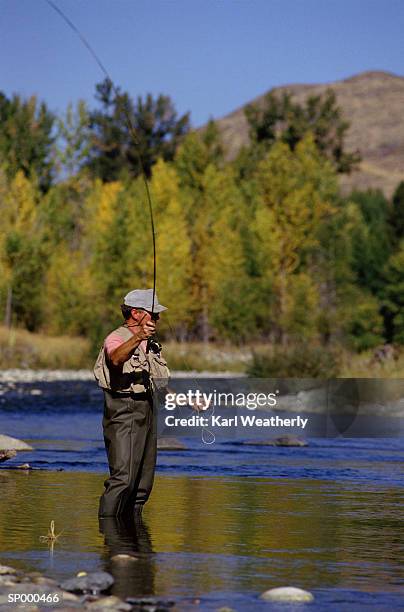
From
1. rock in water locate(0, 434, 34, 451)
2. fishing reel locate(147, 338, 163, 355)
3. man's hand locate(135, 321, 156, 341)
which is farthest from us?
rock in water locate(0, 434, 34, 451)

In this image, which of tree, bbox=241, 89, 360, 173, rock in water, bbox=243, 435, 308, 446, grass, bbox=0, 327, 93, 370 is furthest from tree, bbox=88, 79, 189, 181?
rock in water, bbox=243, 435, 308, 446

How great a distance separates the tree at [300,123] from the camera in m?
90.2

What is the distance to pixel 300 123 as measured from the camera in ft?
297

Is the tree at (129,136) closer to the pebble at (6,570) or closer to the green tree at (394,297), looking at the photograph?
the green tree at (394,297)

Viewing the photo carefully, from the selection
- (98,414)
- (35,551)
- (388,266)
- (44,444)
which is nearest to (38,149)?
(388,266)

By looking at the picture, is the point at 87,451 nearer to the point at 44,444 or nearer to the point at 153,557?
the point at 44,444

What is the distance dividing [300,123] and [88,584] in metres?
84.8

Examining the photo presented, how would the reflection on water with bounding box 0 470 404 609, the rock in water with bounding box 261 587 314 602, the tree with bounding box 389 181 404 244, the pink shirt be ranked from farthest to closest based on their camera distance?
the tree with bounding box 389 181 404 244 < the pink shirt < the reflection on water with bounding box 0 470 404 609 < the rock in water with bounding box 261 587 314 602

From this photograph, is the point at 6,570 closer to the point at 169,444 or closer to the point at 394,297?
the point at 169,444

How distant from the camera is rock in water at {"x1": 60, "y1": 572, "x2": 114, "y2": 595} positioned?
6.91m

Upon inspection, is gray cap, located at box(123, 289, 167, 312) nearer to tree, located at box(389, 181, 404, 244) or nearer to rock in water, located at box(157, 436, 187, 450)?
rock in water, located at box(157, 436, 187, 450)

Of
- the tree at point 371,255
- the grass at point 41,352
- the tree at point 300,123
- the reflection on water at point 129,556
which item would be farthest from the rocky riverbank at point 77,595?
the tree at point 300,123

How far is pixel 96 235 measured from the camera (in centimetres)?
5794

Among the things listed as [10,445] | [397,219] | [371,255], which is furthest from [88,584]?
[397,219]
